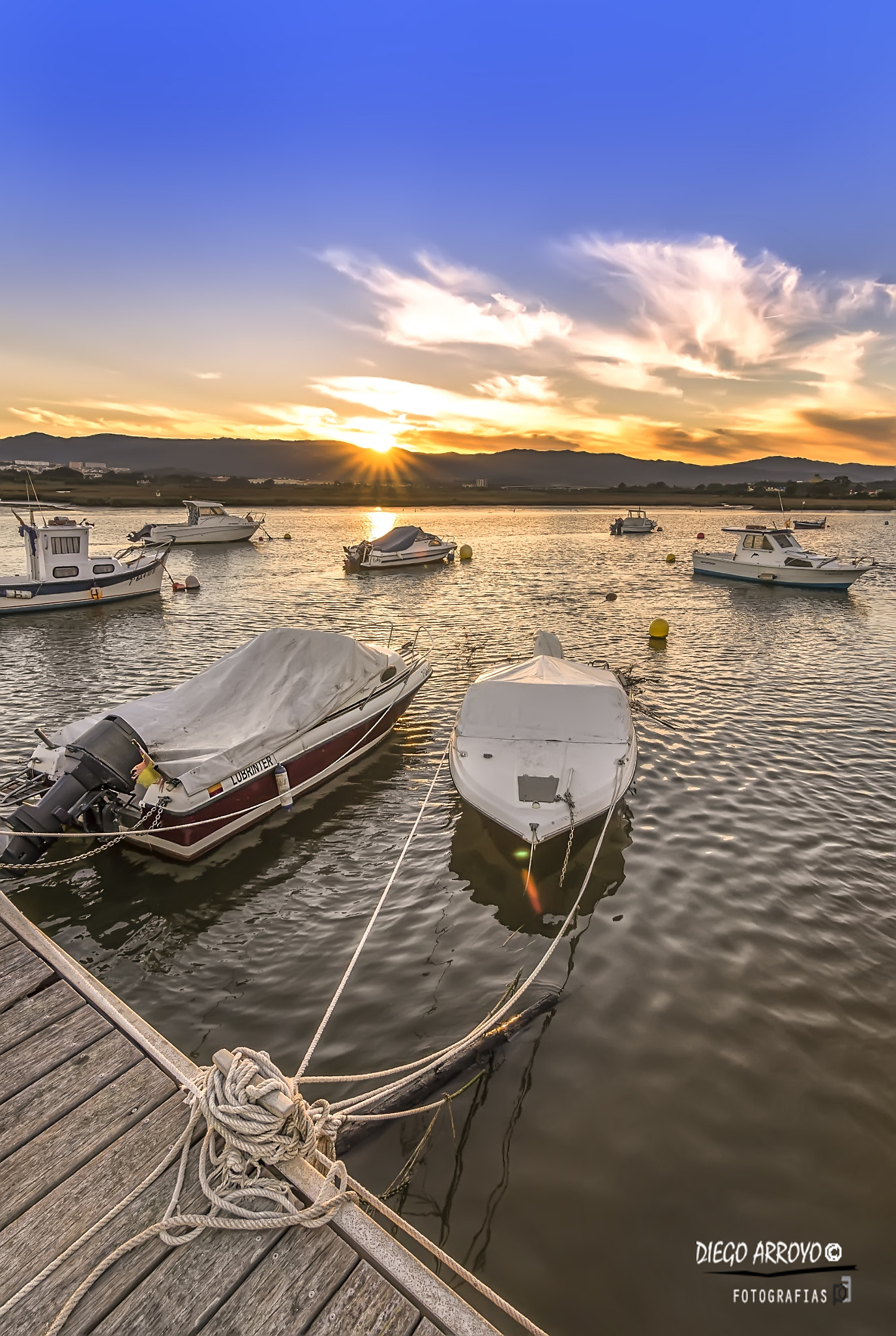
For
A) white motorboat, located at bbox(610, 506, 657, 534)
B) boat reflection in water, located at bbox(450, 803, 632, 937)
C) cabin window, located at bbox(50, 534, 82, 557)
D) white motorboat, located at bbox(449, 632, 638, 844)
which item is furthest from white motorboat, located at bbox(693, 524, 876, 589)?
cabin window, located at bbox(50, 534, 82, 557)

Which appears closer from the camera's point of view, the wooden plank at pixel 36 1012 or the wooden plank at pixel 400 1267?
the wooden plank at pixel 400 1267

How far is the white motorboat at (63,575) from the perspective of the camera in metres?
29.5

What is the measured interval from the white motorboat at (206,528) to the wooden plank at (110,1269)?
60.0m

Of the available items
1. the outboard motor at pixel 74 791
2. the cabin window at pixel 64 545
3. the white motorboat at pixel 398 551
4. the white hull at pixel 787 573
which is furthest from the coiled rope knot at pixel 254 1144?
the white motorboat at pixel 398 551

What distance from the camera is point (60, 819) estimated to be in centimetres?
930

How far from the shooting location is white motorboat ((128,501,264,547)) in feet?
192

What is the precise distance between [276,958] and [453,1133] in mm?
3451

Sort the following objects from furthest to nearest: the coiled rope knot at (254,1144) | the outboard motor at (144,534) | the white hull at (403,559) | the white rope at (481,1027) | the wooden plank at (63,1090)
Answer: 1. the outboard motor at (144,534)
2. the white hull at (403,559)
3. the white rope at (481,1027)
4. the wooden plank at (63,1090)
5. the coiled rope knot at (254,1144)

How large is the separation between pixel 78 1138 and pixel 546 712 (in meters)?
8.40

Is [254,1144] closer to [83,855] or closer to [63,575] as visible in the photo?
[83,855]

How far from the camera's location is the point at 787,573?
122 feet

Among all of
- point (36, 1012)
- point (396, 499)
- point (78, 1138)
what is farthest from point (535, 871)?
point (396, 499)

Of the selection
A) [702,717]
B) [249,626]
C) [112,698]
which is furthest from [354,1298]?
[249,626]

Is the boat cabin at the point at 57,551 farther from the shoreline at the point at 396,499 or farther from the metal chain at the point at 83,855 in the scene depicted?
the shoreline at the point at 396,499
